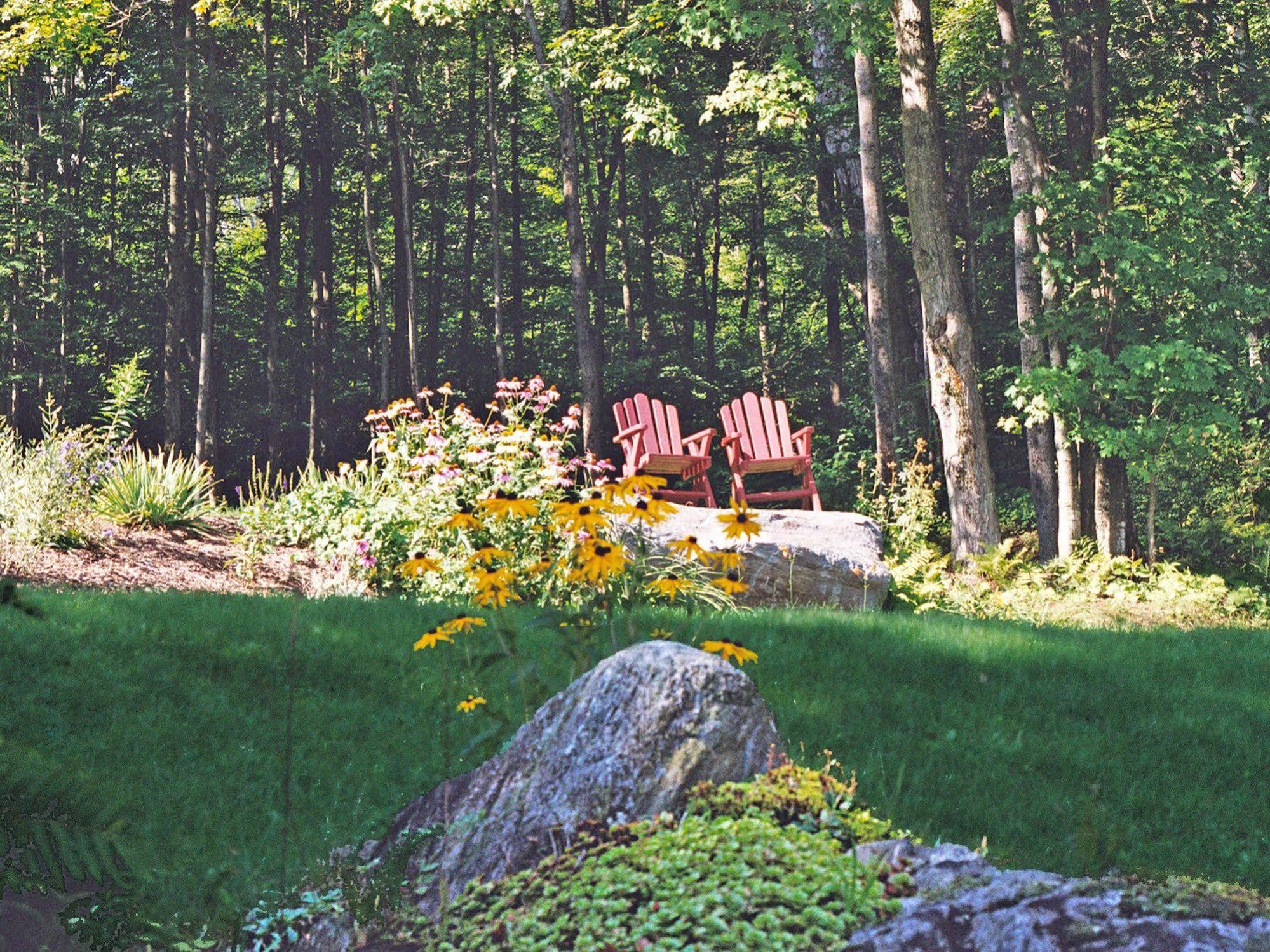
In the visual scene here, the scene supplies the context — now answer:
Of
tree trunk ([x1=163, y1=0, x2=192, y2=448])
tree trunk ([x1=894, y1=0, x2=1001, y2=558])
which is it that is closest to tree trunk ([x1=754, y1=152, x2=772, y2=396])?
tree trunk ([x1=163, y1=0, x2=192, y2=448])

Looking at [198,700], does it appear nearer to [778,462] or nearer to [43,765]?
[43,765]

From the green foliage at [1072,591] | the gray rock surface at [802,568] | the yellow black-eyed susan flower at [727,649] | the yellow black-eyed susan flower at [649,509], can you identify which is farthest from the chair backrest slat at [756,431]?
the yellow black-eyed susan flower at [727,649]

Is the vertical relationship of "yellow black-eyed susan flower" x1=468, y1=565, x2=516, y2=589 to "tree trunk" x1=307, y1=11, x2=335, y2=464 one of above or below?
below

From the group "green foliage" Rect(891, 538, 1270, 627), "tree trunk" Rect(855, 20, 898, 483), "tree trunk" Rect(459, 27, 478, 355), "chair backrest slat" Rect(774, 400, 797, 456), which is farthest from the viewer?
"tree trunk" Rect(459, 27, 478, 355)

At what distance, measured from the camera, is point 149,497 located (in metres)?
8.32

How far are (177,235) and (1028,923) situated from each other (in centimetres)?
1548

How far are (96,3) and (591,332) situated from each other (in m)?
6.27

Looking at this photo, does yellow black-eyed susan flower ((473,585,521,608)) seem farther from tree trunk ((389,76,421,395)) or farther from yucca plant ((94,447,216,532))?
tree trunk ((389,76,421,395))

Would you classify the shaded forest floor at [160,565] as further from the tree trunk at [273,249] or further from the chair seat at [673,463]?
the tree trunk at [273,249]

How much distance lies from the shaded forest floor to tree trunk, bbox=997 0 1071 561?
5.49 m

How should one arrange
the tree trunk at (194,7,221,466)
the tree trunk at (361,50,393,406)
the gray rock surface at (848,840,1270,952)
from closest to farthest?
the gray rock surface at (848,840,1270,952) < the tree trunk at (194,7,221,466) < the tree trunk at (361,50,393,406)

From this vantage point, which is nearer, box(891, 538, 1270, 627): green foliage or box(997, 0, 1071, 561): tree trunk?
box(891, 538, 1270, 627): green foliage

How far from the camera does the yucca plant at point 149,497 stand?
8.30 metres

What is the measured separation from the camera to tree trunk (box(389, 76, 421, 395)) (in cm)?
1694
